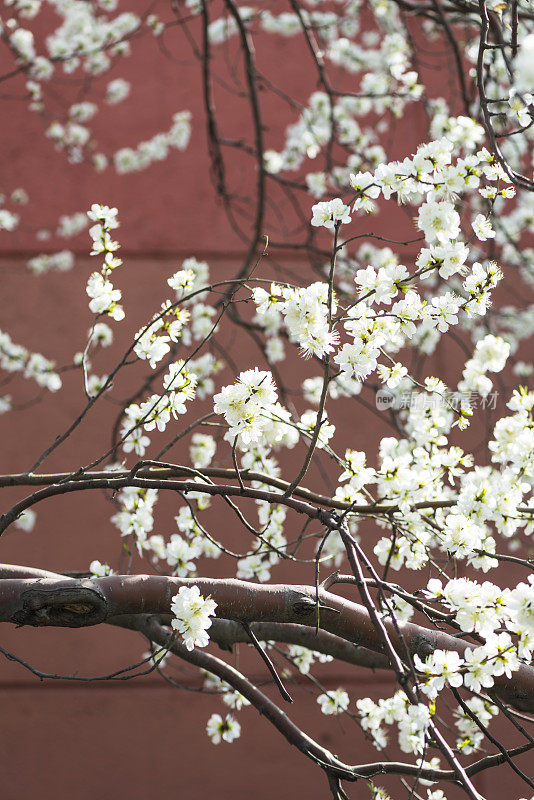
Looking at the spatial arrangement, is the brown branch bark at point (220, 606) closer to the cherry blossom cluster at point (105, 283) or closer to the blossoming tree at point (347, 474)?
the blossoming tree at point (347, 474)

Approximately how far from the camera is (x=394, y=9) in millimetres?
4426

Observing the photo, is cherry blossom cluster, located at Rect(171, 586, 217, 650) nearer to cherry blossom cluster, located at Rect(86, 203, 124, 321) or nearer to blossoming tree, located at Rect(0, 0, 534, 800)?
blossoming tree, located at Rect(0, 0, 534, 800)

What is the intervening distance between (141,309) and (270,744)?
7.09 ft

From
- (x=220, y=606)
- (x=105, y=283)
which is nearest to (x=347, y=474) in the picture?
(x=220, y=606)

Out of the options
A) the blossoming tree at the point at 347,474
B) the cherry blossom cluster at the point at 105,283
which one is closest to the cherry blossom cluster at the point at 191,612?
the blossoming tree at the point at 347,474

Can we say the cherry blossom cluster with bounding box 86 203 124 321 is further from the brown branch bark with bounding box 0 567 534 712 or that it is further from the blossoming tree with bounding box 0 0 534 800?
the brown branch bark with bounding box 0 567 534 712

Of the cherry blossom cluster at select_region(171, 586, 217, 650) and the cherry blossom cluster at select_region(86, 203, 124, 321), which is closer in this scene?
the cherry blossom cluster at select_region(171, 586, 217, 650)

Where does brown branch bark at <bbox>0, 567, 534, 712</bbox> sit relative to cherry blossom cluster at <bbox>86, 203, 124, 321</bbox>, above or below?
below

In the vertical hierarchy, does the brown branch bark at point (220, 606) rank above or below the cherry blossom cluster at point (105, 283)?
below

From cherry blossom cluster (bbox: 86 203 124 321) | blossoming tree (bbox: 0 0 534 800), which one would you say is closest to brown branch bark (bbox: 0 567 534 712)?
blossoming tree (bbox: 0 0 534 800)

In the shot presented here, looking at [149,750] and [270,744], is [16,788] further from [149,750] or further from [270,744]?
[270,744]

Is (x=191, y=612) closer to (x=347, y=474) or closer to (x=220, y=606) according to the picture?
(x=220, y=606)

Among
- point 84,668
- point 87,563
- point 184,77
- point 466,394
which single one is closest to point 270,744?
point 84,668

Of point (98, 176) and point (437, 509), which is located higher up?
point (98, 176)
